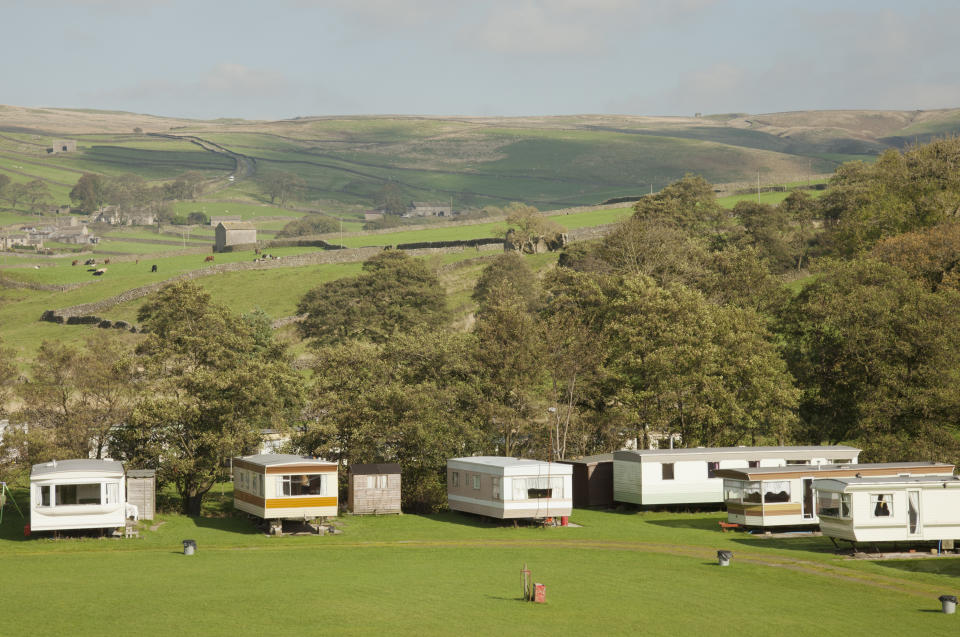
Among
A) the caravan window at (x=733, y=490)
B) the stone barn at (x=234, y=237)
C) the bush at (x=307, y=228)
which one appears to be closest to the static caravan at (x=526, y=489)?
the caravan window at (x=733, y=490)

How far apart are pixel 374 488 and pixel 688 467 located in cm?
1399

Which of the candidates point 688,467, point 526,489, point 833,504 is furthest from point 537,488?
point 833,504

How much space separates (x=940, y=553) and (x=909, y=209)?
51.1 metres

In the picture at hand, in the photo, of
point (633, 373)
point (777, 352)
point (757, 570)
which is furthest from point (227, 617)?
point (777, 352)

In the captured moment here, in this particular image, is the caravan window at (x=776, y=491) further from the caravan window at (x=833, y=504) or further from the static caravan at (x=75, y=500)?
the static caravan at (x=75, y=500)

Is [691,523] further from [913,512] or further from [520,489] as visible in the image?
[913,512]

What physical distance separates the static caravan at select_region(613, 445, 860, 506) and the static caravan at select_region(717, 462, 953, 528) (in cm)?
551

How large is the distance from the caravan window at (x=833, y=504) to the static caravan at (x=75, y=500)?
24645mm

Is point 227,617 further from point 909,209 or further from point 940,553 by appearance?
point 909,209

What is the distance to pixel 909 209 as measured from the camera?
8081 cm

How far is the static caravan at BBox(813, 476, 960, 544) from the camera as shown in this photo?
35062mm

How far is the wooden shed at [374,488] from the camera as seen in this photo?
4484 centimetres

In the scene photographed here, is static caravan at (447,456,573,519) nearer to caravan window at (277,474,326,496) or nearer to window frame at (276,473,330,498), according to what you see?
window frame at (276,473,330,498)

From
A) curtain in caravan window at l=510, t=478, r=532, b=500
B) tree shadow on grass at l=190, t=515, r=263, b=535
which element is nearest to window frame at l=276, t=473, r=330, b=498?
tree shadow on grass at l=190, t=515, r=263, b=535
